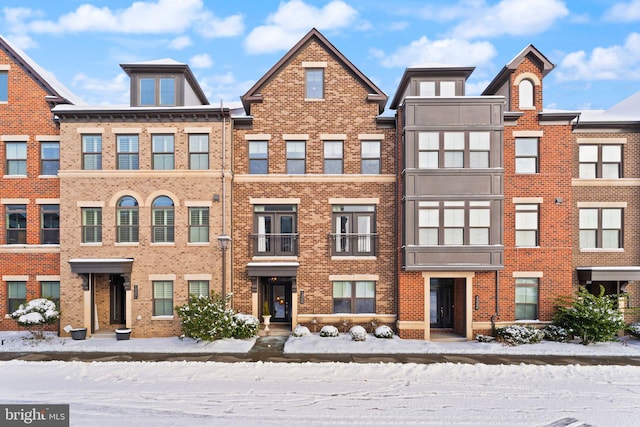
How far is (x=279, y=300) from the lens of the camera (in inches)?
785

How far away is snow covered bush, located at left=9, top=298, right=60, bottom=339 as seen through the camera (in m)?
16.2

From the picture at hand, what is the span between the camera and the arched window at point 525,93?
17922 millimetres

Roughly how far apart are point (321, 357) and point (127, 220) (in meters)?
11.0

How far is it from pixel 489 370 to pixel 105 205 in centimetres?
1758

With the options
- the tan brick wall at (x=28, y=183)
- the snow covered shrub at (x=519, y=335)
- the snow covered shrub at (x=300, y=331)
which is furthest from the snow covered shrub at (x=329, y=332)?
the tan brick wall at (x=28, y=183)

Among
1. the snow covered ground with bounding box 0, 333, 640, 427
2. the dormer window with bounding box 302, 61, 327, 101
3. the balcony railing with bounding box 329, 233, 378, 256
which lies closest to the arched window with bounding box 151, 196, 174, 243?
the snow covered ground with bounding box 0, 333, 640, 427

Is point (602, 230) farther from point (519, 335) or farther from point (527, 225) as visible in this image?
point (519, 335)

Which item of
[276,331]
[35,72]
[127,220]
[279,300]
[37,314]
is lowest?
[276,331]

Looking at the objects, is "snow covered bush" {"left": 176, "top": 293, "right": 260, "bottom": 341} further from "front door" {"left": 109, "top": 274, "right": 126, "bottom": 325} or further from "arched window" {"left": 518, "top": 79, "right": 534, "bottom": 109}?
"arched window" {"left": 518, "top": 79, "right": 534, "bottom": 109}

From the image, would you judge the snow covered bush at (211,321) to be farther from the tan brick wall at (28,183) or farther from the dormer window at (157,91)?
the dormer window at (157,91)

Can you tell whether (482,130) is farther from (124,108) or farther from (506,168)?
(124,108)

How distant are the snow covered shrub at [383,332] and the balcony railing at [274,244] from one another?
5.23m

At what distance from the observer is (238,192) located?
1839 centimetres
